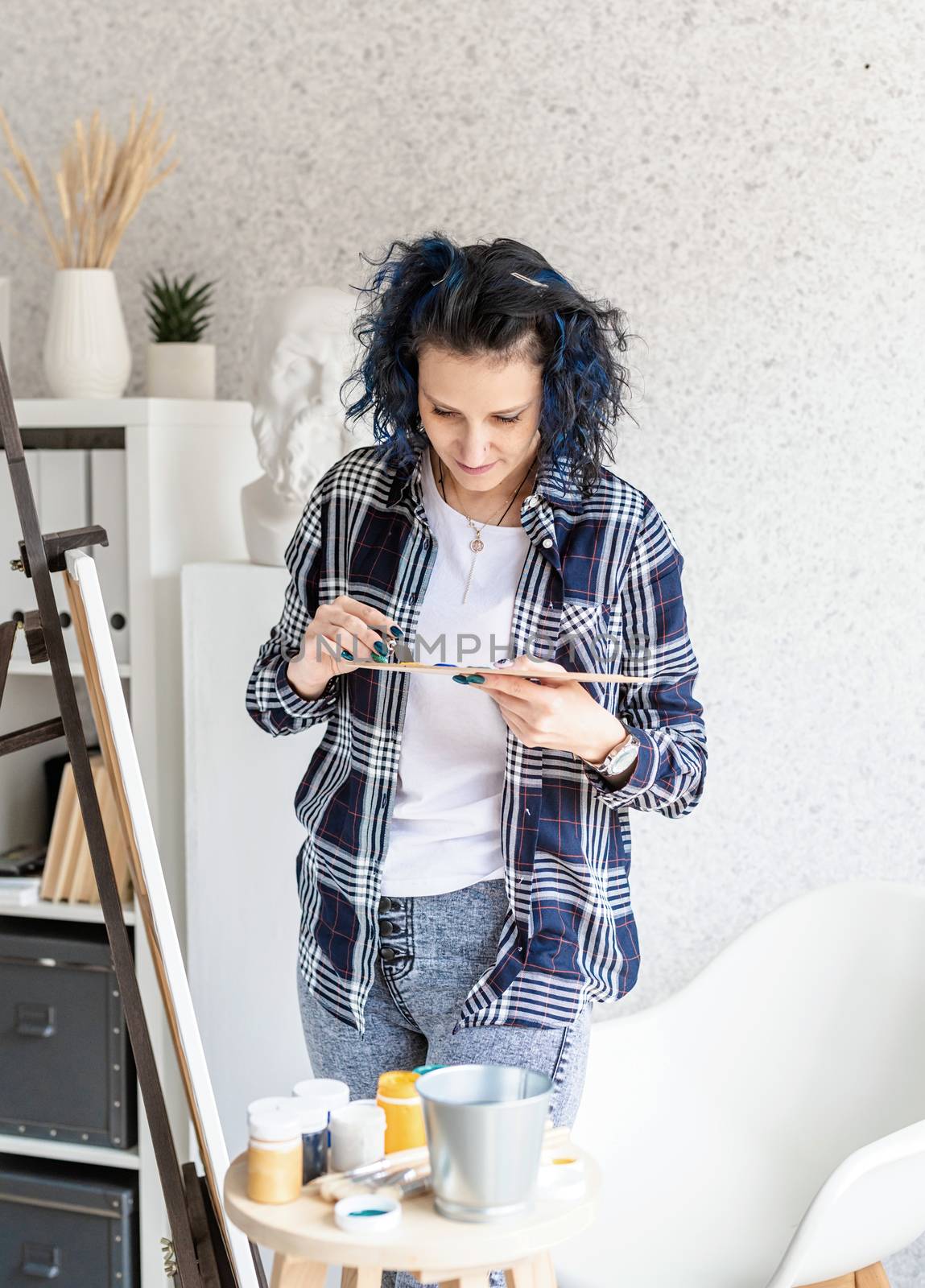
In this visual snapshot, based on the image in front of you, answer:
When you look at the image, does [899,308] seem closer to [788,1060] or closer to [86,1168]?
[788,1060]

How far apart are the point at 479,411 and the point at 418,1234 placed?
0.78 metres

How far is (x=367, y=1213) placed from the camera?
999 millimetres

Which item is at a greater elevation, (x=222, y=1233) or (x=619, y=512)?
(x=619, y=512)

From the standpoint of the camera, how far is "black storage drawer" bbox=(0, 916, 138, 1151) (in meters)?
2.12

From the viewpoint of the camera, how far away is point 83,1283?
2.13 m

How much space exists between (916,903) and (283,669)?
3.11 ft

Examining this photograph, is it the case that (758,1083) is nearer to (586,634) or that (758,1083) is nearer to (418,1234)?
(586,634)

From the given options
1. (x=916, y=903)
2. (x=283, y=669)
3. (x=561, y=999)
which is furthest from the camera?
(x=916, y=903)

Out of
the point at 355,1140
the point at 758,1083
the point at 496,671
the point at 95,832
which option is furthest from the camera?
the point at 758,1083

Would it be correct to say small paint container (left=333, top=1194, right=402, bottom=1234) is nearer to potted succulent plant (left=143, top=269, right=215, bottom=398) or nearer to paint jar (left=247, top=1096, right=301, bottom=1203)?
paint jar (left=247, top=1096, right=301, bottom=1203)

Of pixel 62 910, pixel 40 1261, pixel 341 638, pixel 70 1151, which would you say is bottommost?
pixel 40 1261

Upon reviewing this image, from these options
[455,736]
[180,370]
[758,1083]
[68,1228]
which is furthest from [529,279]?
[68,1228]

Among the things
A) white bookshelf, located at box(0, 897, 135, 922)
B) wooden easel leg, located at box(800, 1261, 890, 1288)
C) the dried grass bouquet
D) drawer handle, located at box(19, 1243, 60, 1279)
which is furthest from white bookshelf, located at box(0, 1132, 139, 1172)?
the dried grass bouquet

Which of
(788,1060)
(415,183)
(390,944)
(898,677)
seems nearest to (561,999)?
(390,944)
